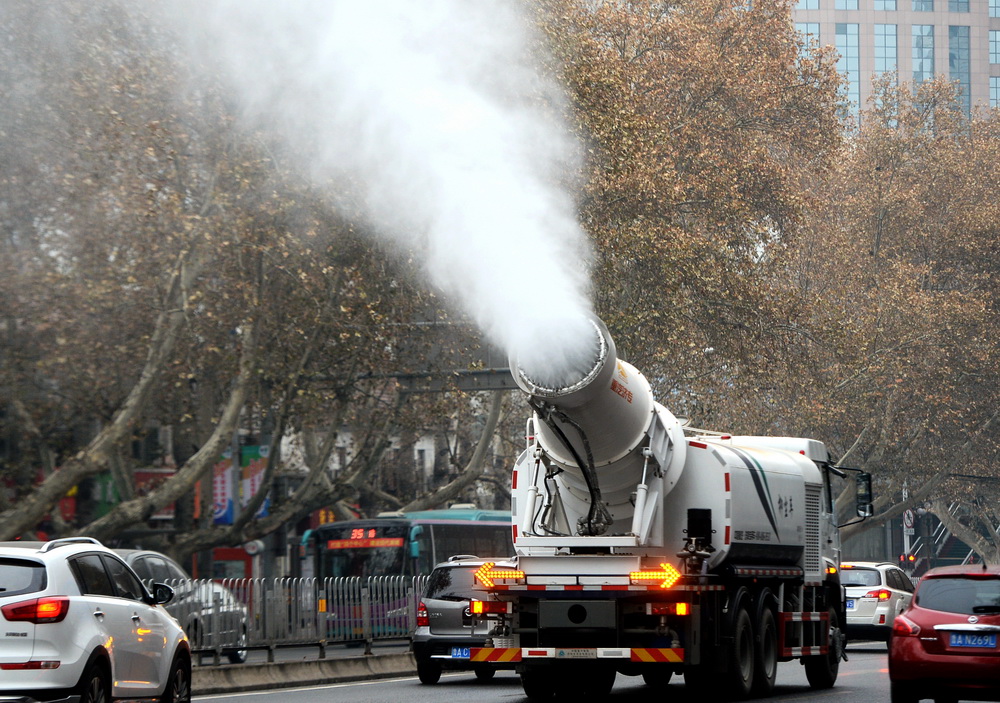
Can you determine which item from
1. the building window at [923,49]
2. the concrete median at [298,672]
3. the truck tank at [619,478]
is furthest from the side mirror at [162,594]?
the building window at [923,49]

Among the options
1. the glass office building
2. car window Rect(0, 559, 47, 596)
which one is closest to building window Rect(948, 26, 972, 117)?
the glass office building

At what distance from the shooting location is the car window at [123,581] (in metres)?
11.6

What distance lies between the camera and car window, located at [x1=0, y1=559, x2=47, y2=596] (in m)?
10.2

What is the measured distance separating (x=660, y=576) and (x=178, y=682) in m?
4.27

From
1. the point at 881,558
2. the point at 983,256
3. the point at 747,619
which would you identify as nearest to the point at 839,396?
the point at 983,256

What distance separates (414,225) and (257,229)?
2.89 m

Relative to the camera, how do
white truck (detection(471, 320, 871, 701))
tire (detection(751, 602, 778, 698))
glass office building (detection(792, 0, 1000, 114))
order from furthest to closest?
glass office building (detection(792, 0, 1000, 114)), tire (detection(751, 602, 778, 698)), white truck (detection(471, 320, 871, 701))

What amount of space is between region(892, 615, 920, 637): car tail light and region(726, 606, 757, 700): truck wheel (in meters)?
2.12

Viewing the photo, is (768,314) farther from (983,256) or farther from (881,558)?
(881,558)

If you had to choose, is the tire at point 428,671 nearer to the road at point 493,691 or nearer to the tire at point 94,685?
the road at point 493,691

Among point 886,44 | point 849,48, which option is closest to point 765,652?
point 849,48

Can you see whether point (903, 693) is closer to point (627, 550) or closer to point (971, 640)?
point (971, 640)

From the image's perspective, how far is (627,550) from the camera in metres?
13.7

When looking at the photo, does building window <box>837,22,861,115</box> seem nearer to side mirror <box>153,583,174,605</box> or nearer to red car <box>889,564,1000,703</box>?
red car <box>889,564,1000,703</box>
